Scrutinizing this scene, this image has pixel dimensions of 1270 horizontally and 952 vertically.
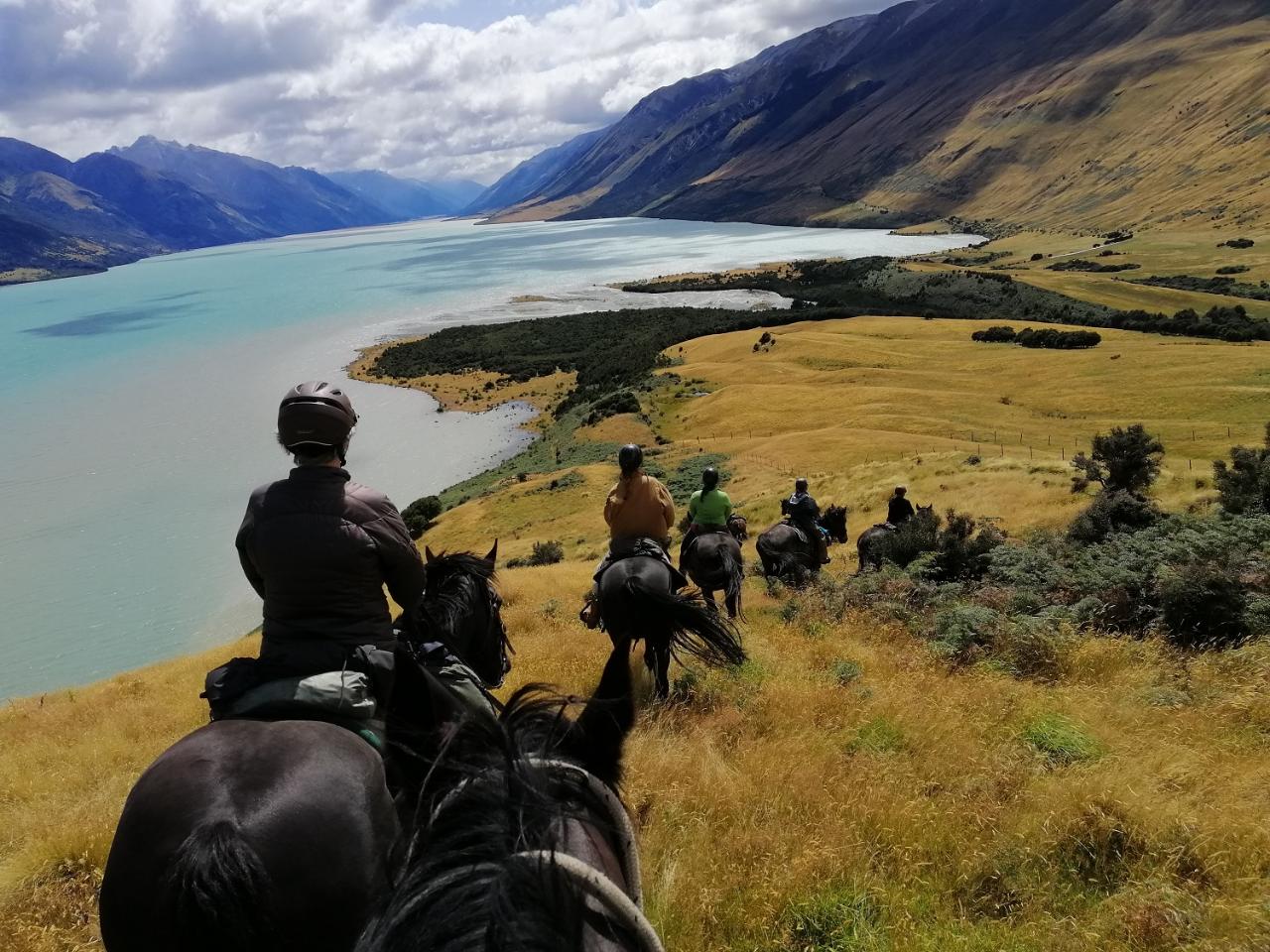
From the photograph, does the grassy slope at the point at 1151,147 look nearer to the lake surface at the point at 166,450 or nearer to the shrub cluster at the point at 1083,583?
the lake surface at the point at 166,450

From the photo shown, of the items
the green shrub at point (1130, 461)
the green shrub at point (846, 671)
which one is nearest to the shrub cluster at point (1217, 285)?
the green shrub at point (1130, 461)

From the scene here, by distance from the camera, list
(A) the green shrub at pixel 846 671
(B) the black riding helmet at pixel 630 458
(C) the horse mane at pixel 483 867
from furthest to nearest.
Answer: (B) the black riding helmet at pixel 630 458
(A) the green shrub at pixel 846 671
(C) the horse mane at pixel 483 867

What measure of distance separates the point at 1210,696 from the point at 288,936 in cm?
651

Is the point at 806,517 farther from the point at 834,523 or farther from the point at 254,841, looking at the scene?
the point at 254,841

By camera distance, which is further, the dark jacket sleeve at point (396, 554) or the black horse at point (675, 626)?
the black horse at point (675, 626)

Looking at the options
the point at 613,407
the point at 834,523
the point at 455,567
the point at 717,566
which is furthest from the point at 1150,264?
the point at 455,567

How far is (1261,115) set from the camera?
5118 inches

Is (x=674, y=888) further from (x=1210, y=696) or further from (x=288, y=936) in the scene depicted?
(x=1210, y=696)

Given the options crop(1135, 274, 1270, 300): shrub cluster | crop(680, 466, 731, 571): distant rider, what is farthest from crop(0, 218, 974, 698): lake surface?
crop(1135, 274, 1270, 300): shrub cluster

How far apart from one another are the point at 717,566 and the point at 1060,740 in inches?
205

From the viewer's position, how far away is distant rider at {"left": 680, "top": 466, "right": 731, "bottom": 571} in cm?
1034

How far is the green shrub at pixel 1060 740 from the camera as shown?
16.4 ft

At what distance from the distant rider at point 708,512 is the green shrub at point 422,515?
25.2 meters

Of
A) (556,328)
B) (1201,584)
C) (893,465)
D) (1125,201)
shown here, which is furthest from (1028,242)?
(1201,584)
